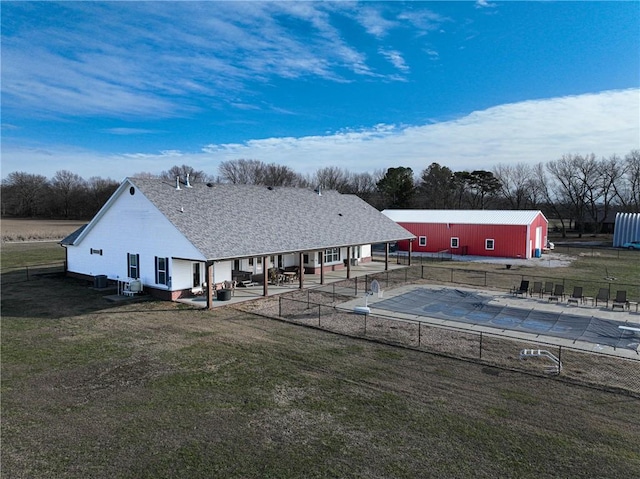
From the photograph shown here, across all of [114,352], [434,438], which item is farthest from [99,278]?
[434,438]

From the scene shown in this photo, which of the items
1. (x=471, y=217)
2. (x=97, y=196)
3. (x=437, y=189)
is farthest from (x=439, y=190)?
(x=97, y=196)

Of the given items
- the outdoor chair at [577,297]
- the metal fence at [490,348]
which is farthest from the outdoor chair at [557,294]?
the metal fence at [490,348]

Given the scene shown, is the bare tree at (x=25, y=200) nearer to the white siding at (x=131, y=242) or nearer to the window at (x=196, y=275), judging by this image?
the white siding at (x=131, y=242)

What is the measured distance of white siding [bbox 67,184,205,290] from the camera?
2198cm

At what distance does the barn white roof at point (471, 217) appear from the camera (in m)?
42.0

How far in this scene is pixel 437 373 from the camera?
12633mm

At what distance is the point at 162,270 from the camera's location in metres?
22.7

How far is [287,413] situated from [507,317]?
1294 cm

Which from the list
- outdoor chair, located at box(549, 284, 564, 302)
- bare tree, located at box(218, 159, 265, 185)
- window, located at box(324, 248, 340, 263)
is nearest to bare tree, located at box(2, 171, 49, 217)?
bare tree, located at box(218, 159, 265, 185)

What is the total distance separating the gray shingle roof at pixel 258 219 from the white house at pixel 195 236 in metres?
0.06

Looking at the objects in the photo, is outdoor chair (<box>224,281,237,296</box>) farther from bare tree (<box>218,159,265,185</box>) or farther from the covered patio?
bare tree (<box>218,159,265,185</box>)

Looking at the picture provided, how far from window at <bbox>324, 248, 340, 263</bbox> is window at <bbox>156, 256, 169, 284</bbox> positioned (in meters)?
12.9

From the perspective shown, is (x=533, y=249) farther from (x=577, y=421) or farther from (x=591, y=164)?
(x=591, y=164)

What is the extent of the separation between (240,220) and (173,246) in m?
4.72
